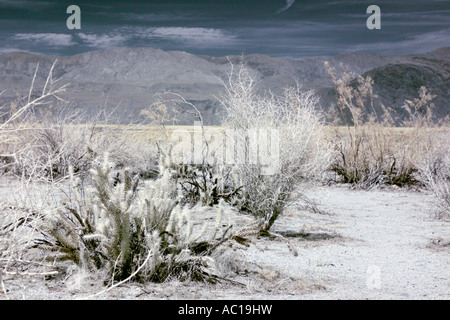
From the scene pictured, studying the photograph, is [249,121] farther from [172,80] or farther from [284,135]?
[172,80]

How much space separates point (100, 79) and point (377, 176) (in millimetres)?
84928

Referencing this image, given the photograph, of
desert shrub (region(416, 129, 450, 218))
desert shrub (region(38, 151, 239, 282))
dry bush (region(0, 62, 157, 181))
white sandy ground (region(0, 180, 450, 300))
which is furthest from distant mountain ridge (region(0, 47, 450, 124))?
desert shrub (region(38, 151, 239, 282))

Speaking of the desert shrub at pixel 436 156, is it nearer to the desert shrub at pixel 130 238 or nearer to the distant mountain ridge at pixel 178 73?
the desert shrub at pixel 130 238

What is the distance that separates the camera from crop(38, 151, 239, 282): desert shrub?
14.6 feet

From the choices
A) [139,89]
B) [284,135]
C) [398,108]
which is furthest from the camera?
[139,89]

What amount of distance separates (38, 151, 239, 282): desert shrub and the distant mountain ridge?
2276 inches

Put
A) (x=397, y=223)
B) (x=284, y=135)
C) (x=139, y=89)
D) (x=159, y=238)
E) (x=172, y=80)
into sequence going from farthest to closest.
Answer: (x=172, y=80) → (x=139, y=89) → (x=397, y=223) → (x=284, y=135) → (x=159, y=238)

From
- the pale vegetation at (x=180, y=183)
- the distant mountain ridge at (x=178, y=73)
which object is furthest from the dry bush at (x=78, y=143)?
the distant mountain ridge at (x=178, y=73)

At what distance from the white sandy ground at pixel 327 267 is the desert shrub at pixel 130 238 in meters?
0.16

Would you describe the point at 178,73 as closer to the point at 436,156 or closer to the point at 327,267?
the point at 436,156

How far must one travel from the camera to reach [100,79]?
9300 centimetres

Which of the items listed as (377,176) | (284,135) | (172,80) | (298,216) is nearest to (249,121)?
(284,135)

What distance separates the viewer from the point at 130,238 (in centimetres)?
467

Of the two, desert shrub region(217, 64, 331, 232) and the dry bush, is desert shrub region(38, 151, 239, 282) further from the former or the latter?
the dry bush
